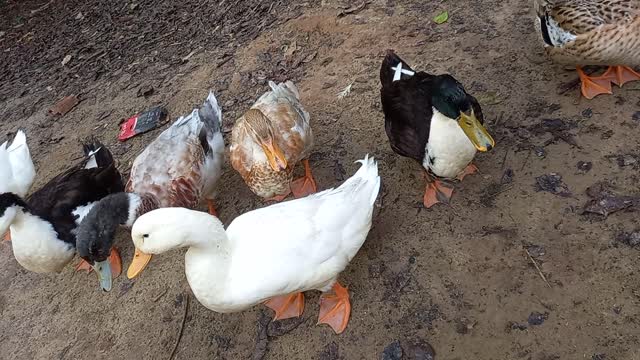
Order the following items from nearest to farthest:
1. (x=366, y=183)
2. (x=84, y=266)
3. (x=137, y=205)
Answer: (x=366, y=183) < (x=137, y=205) < (x=84, y=266)

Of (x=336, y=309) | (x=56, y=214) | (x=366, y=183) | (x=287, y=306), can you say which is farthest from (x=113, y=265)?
(x=366, y=183)

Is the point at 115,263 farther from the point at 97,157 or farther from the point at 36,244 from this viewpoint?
the point at 97,157

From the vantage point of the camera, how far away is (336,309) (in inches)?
128

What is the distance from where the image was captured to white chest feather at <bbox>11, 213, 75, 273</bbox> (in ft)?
12.4

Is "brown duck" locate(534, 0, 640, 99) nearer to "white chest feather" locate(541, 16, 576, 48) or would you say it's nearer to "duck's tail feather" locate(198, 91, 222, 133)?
"white chest feather" locate(541, 16, 576, 48)

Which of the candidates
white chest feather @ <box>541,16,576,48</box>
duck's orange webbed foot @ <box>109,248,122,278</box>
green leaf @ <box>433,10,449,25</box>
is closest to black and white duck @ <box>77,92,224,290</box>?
duck's orange webbed foot @ <box>109,248,122,278</box>

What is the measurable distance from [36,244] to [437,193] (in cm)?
274

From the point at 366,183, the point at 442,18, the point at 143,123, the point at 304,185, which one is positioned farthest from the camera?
the point at 143,123

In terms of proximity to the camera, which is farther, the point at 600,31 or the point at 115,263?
the point at 115,263

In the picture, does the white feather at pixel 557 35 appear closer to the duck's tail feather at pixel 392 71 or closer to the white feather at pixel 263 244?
the duck's tail feather at pixel 392 71

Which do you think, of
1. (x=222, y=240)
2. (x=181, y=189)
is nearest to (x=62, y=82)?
(x=181, y=189)

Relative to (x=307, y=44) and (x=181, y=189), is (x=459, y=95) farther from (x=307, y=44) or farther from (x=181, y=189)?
(x=307, y=44)

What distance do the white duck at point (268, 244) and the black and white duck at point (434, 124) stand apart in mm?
454

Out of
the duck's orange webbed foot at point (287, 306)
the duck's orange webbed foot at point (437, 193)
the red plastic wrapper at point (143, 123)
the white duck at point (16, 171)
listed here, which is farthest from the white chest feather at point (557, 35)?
the white duck at point (16, 171)
